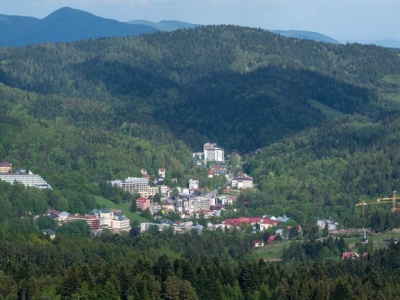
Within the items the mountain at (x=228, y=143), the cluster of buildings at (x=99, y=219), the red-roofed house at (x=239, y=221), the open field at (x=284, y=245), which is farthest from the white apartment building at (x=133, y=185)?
the open field at (x=284, y=245)

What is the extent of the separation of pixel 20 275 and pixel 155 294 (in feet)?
27.0

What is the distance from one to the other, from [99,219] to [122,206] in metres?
10.9

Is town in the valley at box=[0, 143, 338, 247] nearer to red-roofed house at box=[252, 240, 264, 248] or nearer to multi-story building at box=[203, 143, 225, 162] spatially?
red-roofed house at box=[252, 240, 264, 248]

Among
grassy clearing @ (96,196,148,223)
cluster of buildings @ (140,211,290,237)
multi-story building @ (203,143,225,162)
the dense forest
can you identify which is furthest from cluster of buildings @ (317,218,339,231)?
multi-story building @ (203,143,225,162)

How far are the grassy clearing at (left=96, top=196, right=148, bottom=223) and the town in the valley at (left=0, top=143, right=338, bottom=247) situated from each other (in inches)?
36.1

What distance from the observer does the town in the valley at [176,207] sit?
115688 millimetres

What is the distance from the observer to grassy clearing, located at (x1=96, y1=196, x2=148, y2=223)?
122000mm

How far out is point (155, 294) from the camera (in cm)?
7012

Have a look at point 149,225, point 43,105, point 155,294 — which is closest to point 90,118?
point 43,105

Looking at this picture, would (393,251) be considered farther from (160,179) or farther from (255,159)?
(255,159)

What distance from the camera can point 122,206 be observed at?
12825cm

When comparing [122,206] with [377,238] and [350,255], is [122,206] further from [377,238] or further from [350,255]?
[350,255]

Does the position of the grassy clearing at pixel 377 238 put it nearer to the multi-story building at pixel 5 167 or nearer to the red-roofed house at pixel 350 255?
the red-roofed house at pixel 350 255

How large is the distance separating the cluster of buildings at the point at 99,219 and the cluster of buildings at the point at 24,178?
7.04m
